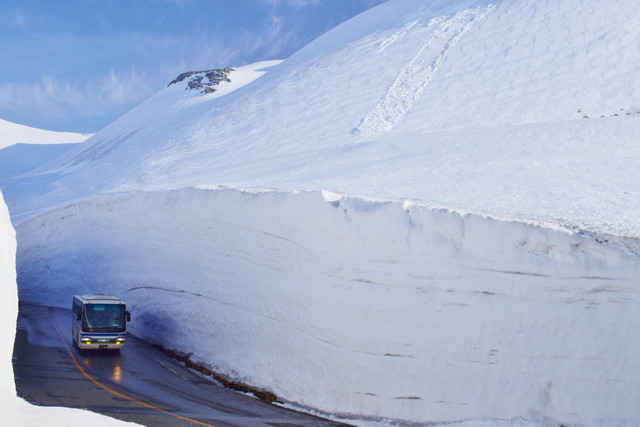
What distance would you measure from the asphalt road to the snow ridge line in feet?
42.4

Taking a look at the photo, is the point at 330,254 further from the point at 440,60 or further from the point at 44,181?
the point at 44,181

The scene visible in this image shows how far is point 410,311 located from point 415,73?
20.0m

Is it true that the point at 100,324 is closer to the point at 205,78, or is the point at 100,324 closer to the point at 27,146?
the point at 205,78

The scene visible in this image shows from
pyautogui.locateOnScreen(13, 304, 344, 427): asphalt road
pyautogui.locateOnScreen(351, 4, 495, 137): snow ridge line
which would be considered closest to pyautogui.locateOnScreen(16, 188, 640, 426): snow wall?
pyautogui.locateOnScreen(13, 304, 344, 427): asphalt road

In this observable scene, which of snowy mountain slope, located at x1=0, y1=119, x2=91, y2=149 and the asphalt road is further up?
snowy mountain slope, located at x1=0, y1=119, x2=91, y2=149

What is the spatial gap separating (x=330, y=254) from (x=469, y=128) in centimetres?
1155

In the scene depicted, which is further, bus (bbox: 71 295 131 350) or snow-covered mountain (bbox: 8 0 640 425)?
bus (bbox: 71 295 131 350)

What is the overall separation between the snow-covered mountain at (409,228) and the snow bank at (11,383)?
675cm

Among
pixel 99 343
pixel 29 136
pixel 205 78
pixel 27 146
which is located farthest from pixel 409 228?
pixel 29 136

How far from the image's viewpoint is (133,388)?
1653 cm

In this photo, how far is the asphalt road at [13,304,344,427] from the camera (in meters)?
14.0

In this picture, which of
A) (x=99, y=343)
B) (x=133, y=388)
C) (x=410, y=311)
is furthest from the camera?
(x=99, y=343)

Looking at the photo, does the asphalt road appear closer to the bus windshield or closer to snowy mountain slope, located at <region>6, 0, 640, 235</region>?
the bus windshield

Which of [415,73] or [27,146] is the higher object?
[27,146]
